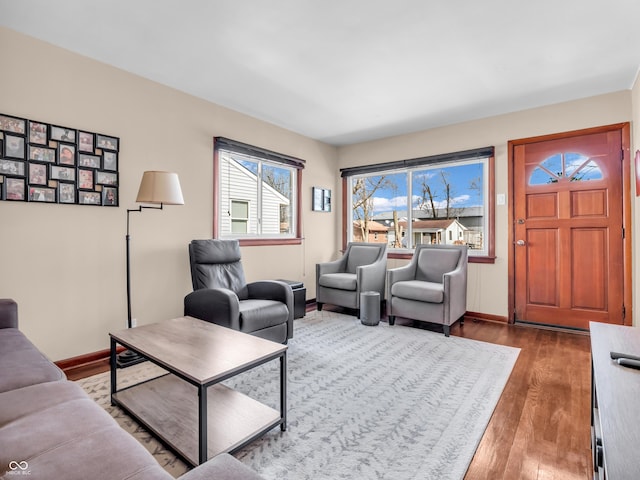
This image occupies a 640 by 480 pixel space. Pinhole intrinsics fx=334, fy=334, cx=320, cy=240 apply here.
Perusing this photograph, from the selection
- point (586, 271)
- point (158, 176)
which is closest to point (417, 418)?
point (158, 176)

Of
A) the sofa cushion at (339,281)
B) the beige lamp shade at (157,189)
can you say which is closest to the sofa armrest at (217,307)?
the beige lamp shade at (157,189)

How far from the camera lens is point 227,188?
3.79 m

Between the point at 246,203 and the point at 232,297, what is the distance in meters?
1.71

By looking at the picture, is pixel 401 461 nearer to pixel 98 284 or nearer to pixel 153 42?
pixel 98 284

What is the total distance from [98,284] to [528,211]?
4.32 metres

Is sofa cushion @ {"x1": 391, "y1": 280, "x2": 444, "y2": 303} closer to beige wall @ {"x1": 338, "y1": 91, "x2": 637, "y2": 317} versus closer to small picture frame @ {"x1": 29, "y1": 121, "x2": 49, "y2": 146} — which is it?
beige wall @ {"x1": 338, "y1": 91, "x2": 637, "y2": 317}

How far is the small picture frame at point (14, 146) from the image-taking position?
227 centimetres

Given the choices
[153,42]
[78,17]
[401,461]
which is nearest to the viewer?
[401,461]

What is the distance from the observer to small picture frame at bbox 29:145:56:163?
2.38 m

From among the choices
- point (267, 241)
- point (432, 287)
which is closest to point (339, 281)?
point (267, 241)

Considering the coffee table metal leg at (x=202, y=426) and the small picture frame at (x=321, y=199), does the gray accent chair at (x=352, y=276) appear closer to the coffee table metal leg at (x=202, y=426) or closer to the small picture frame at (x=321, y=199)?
the small picture frame at (x=321, y=199)

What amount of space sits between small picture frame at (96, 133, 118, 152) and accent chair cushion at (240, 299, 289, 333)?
169cm

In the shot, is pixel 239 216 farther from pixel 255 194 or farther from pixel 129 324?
pixel 129 324

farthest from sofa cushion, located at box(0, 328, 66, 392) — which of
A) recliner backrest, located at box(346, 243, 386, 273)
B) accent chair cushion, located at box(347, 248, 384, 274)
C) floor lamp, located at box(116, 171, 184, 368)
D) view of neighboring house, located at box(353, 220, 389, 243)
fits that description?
view of neighboring house, located at box(353, 220, 389, 243)
